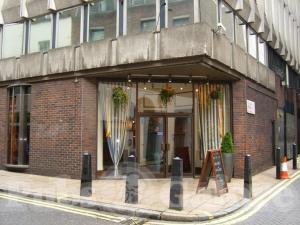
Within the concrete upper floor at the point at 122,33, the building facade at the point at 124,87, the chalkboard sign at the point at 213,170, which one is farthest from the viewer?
the building facade at the point at 124,87

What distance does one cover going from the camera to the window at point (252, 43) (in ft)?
49.4

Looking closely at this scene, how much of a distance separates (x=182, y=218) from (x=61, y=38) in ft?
28.0

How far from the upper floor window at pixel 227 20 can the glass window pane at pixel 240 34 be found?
1.41 feet

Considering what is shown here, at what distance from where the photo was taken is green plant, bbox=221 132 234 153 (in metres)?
12.2

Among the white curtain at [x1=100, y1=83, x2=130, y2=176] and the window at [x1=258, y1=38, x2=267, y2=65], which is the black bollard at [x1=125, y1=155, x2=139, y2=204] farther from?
the window at [x1=258, y1=38, x2=267, y2=65]

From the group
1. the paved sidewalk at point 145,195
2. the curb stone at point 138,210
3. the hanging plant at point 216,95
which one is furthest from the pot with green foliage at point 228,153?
the curb stone at point 138,210

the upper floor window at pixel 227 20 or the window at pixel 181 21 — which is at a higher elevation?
the upper floor window at pixel 227 20

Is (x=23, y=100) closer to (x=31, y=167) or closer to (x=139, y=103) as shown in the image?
(x=31, y=167)

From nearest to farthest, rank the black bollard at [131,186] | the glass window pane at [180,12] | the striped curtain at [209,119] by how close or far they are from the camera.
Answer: the black bollard at [131,186], the glass window pane at [180,12], the striped curtain at [209,119]

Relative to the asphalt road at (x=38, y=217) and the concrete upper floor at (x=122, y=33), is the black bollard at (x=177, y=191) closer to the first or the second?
the asphalt road at (x=38, y=217)

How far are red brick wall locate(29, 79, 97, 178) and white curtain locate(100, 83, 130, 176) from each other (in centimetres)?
38

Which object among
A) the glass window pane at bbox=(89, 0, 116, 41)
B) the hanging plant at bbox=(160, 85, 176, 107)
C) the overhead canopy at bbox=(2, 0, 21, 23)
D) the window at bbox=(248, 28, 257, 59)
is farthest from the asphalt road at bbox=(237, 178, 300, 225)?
the overhead canopy at bbox=(2, 0, 21, 23)

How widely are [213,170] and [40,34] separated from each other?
331 inches

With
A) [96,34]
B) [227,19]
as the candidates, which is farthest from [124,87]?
[227,19]
